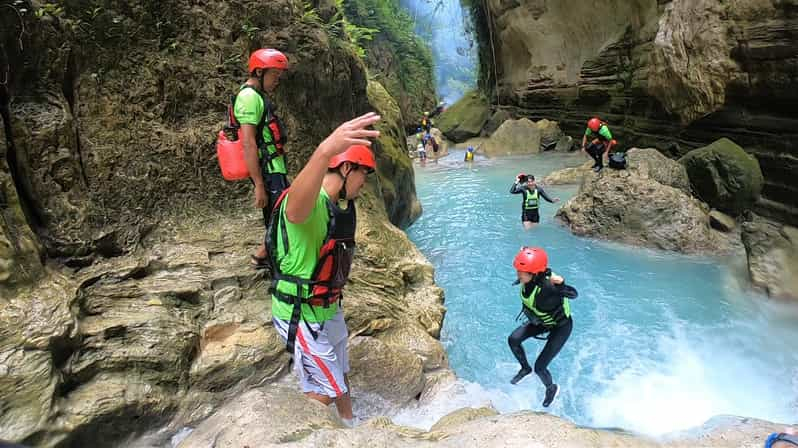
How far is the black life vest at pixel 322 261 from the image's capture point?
2537 millimetres

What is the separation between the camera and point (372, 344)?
4.09 meters

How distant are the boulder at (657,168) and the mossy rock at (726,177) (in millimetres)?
297

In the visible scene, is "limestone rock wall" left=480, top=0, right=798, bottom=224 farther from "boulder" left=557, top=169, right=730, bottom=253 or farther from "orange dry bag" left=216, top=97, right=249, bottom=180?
"orange dry bag" left=216, top=97, right=249, bottom=180

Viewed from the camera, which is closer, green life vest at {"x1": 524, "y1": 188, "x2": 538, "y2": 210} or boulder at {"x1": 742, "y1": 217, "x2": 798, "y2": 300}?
boulder at {"x1": 742, "y1": 217, "x2": 798, "y2": 300}

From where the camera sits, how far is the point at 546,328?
462 centimetres

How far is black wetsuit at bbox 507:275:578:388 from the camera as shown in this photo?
4.35 meters

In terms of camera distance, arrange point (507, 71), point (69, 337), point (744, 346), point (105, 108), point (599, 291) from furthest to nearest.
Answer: point (507, 71) < point (599, 291) < point (744, 346) < point (105, 108) < point (69, 337)

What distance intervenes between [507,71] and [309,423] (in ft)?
83.0

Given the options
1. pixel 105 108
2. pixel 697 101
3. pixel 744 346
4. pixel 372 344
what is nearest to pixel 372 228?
pixel 372 344

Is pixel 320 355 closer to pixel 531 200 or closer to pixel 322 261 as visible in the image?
pixel 322 261

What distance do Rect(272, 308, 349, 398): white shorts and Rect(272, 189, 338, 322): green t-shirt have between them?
0.26ft

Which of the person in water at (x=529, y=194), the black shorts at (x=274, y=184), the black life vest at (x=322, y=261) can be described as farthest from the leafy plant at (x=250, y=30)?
the person in water at (x=529, y=194)

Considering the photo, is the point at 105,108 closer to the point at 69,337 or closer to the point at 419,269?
the point at 69,337

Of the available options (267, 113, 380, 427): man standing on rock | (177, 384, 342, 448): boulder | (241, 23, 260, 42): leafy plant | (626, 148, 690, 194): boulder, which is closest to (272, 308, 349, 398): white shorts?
(267, 113, 380, 427): man standing on rock
